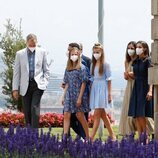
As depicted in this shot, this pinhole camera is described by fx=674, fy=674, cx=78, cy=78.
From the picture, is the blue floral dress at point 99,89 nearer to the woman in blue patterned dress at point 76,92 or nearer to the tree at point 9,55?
the woman in blue patterned dress at point 76,92

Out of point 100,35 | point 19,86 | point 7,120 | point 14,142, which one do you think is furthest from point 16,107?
point 14,142

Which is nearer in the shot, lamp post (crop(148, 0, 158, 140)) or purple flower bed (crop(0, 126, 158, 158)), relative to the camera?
purple flower bed (crop(0, 126, 158, 158))

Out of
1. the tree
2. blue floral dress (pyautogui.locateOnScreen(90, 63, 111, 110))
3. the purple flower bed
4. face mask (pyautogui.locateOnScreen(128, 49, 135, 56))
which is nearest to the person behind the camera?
the purple flower bed

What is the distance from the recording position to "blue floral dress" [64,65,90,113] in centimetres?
1196

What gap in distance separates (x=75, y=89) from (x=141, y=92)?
1.24m

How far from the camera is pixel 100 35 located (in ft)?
49.1

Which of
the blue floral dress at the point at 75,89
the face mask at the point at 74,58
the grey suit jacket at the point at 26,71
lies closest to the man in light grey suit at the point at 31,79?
the grey suit jacket at the point at 26,71

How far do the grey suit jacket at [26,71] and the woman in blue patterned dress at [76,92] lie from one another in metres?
0.46

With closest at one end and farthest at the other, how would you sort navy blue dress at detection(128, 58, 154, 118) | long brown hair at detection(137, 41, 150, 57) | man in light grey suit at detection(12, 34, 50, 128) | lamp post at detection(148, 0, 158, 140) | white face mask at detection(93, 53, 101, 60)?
lamp post at detection(148, 0, 158, 140)
long brown hair at detection(137, 41, 150, 57)
navy blue dress at detection(128, 58, 154, 118)
white face mask at detection(93, 53, 101, 60)
man in light grey suit at detection(12, 34, 50, 128)

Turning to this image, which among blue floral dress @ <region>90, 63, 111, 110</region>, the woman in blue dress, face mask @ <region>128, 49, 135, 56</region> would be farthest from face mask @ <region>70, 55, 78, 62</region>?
face mask @ <region>128, 49, 135, 56</region>

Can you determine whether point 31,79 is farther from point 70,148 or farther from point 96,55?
point 70,148

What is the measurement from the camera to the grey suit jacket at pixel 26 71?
479 inches

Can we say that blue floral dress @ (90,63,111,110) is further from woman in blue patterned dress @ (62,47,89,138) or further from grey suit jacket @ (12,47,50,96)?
grey suit jacket @ (12,47,50,96)

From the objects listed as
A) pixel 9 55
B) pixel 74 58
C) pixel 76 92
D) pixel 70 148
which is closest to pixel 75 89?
pixel 76 92
